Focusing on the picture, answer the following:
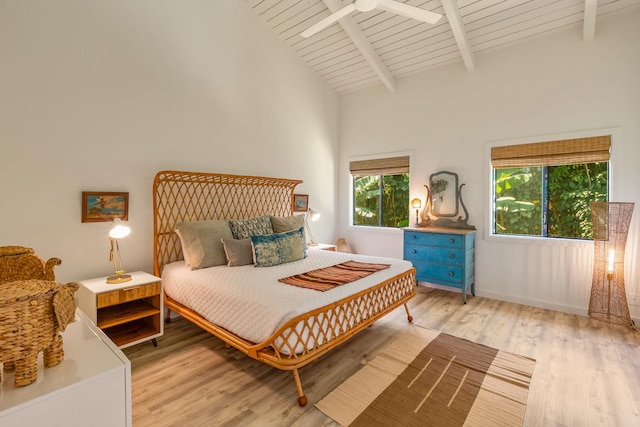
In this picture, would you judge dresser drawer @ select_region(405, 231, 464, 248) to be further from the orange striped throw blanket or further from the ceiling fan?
the ceiling fan

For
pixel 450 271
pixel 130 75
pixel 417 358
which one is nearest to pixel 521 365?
pixel 417 358

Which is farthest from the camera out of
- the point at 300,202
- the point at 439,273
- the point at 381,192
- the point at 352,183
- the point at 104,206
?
the point at 352,183

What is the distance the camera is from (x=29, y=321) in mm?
1059

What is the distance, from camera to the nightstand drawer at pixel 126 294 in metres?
2.47

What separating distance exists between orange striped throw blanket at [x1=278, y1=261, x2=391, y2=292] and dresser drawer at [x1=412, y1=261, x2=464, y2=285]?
4.38 ft

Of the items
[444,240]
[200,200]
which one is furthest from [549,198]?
[200,200]

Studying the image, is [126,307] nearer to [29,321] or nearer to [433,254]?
[29,321]

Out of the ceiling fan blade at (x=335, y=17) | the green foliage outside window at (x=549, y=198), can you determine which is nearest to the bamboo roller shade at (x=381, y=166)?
the green foliage outside window at (x=549, y=198)

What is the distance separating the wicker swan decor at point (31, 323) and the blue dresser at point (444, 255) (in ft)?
12.7

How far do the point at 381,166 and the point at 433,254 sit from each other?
1.74 metres

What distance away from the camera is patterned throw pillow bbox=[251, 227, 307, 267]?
10.4 ft

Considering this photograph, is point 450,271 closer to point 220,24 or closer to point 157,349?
point 157,349

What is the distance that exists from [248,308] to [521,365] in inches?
88.1

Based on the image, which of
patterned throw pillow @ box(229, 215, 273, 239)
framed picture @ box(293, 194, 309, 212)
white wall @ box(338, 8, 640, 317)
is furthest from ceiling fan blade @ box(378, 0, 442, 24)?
framed picture @ box(293, 194, 309, 212)
